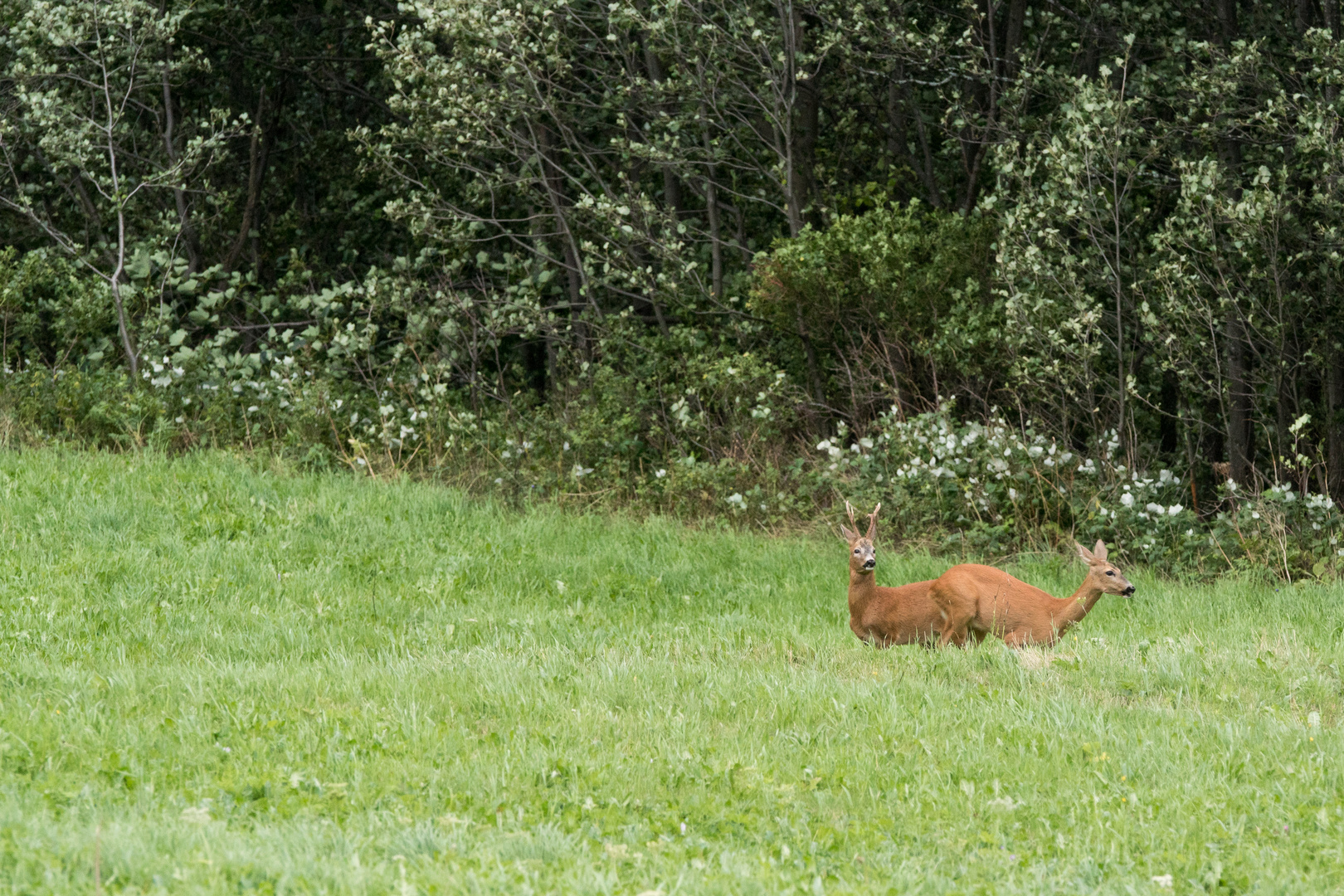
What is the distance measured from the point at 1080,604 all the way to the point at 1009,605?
360mm

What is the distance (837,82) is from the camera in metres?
15.1

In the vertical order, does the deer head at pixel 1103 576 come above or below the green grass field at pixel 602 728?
above

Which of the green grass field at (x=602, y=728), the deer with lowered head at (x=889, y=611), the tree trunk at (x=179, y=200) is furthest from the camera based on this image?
the tree trunk at (x=179, y=200)

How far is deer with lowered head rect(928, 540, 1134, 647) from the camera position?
757 cm

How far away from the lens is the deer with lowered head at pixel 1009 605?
298 inches

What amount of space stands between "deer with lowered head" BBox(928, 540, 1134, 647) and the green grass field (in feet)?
0.56

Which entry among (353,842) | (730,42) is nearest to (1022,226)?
(730,42)

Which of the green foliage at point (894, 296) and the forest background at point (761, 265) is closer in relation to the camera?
the forest background at point (761, 265)

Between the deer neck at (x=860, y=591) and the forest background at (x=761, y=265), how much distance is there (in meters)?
3.18

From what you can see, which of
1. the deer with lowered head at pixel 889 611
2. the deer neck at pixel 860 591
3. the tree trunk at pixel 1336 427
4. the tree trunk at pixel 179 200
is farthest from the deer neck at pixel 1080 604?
Answer: the tree trunk at pixel 179 200

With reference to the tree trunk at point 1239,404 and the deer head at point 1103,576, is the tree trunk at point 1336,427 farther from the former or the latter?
the deer head at point 1103,576

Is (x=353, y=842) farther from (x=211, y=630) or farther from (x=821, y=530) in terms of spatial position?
(x=821, y=530)

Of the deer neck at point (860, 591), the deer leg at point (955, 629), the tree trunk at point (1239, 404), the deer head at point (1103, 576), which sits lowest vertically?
the deer leg at point (955, 629)

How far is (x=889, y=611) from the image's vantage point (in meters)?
7.76
